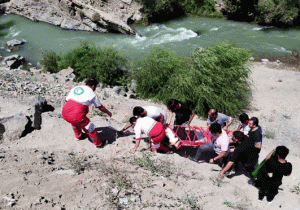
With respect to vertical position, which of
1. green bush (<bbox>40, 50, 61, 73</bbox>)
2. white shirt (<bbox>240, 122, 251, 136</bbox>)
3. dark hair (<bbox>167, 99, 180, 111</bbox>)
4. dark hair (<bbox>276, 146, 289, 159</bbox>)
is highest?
dark hair (<bbox>276, 146, 289, 159</bbox>)

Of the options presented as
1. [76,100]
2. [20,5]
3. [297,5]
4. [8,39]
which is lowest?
[8,39]

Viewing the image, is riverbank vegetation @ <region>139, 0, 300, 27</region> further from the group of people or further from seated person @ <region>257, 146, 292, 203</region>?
seated person @ <region>257, 146, 292, 203</region>

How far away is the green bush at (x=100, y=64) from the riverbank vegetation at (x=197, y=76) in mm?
43

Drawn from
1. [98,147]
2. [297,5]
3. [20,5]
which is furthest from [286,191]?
[20,5]

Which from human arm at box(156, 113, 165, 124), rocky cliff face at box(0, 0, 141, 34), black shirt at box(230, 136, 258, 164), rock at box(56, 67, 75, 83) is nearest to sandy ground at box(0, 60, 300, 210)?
black shirt at box(230, 136, 258, 164)

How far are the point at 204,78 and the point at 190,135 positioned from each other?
9.58ft

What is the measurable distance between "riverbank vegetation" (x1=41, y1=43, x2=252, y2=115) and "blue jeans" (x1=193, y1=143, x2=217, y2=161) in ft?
9.72

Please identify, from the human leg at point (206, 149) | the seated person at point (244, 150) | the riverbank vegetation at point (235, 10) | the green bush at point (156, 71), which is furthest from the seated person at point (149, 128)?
the riverbank vegetation at point (235, 10)

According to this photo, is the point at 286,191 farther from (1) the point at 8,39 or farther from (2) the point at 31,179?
(1) the point at 8,39

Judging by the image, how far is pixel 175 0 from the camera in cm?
2142

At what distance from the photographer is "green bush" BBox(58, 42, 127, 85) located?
11.0 meters

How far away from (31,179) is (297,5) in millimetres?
21378

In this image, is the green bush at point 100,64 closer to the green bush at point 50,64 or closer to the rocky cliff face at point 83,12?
the green bush at point 50,64

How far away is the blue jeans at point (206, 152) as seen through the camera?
5649 mm
